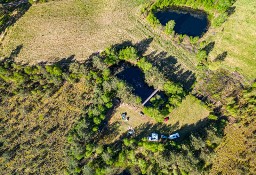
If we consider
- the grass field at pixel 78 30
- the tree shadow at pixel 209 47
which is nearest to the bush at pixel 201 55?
the grass field at pixel 78 30

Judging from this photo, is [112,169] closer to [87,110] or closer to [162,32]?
[87,110]

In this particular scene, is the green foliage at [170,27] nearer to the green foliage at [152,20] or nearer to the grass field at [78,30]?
the grass field at [78,30]

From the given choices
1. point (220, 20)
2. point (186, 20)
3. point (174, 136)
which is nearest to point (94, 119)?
point (174, 136)

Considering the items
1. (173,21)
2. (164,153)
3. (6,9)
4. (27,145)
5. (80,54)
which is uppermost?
(173,21)

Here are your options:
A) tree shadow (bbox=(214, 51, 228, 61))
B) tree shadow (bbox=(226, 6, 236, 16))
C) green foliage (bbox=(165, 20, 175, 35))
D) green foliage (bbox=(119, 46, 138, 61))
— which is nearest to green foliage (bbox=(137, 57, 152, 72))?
green foliage (bbox=(119, 46, 138, 61))

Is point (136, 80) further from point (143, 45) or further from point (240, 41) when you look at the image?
point (240, 41)

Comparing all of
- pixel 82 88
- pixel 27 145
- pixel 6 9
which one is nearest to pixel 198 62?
pixel 82 88

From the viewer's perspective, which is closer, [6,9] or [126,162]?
[126,162]

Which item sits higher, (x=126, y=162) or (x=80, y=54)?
(x=80, y=54)
